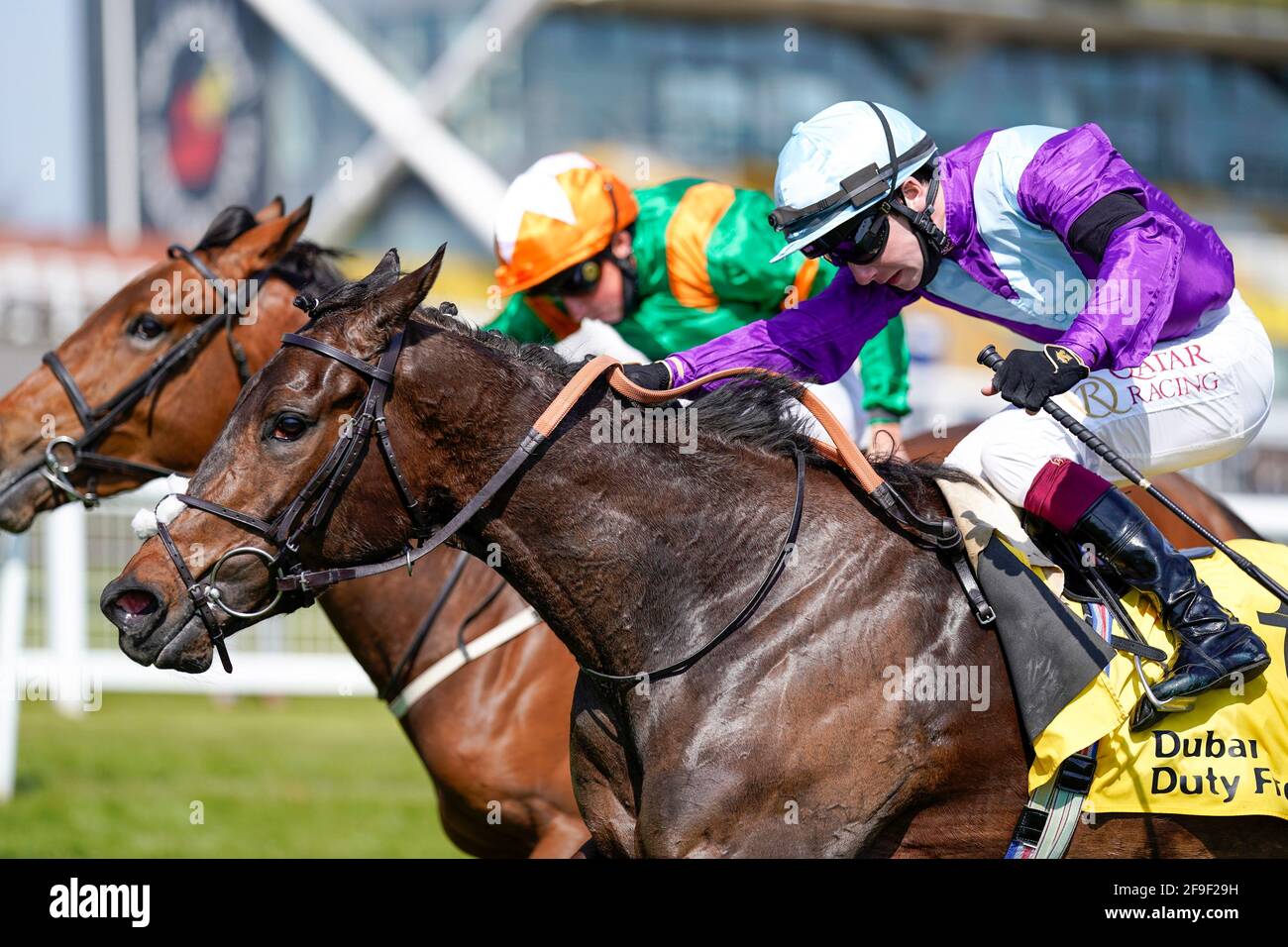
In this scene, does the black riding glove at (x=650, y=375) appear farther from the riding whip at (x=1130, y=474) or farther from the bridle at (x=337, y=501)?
the riding whip at (x=1130, y=474)

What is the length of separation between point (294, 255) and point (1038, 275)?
2338 mm

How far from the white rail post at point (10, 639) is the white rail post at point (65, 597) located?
27 centimetres

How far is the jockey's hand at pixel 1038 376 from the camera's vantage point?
9.03 ft

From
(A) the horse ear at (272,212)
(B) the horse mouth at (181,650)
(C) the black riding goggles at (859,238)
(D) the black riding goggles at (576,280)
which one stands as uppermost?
(C) the black riding goggles at (859,238)

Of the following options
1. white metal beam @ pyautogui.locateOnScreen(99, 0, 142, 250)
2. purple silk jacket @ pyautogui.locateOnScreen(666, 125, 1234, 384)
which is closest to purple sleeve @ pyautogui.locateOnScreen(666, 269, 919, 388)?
purple silk jacket @ pyautogui.locateOnScreen(666, 125, 1234, 384)

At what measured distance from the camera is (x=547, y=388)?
2.94m

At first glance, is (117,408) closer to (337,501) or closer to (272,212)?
(272,212)

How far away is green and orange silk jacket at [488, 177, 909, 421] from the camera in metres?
4.62

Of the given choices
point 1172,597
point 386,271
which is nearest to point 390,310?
point 386,271

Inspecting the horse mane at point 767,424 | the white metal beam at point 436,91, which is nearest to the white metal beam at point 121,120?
the white metal beam at point 436,91

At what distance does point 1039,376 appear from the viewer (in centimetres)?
276

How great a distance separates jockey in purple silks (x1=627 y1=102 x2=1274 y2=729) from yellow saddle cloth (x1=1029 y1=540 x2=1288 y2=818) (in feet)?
0.18

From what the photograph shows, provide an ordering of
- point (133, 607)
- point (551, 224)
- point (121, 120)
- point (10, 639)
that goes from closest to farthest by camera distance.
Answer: point (133, 607)
point (551, 224)
point (10, 639)
point (121, 120)
